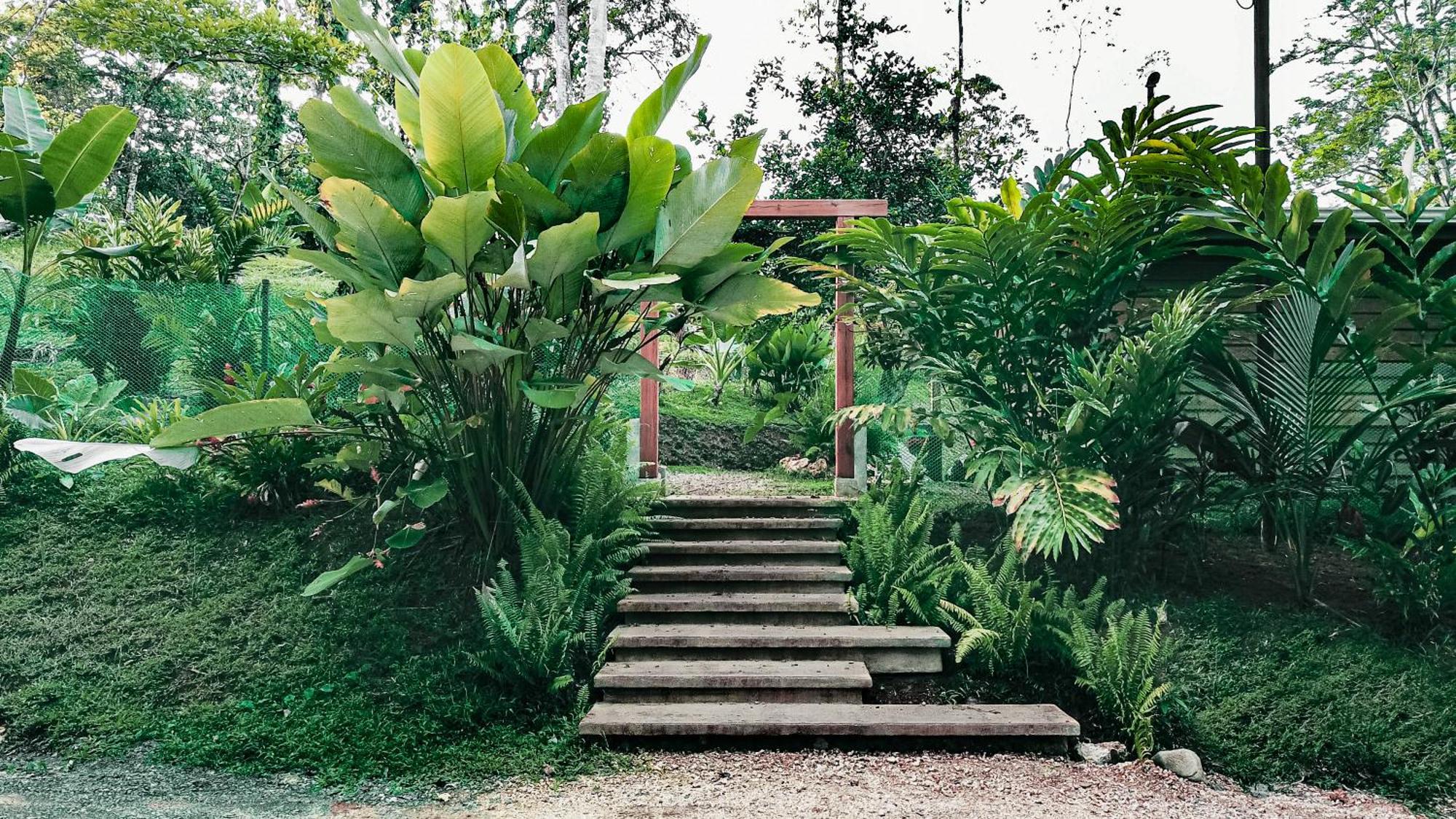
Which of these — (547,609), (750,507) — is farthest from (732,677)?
(750,507)

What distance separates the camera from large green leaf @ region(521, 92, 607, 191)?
13.8 feet

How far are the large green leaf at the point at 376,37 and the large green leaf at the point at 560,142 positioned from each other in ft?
2.78

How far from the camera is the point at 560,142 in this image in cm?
425

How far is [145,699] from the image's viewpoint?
3.95 metres

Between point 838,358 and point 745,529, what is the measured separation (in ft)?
5.58

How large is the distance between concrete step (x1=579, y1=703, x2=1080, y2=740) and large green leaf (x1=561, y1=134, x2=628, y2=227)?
2412 mm

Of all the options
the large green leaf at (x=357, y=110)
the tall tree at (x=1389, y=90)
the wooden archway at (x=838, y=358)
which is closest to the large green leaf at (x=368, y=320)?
the large green leaf at (x=357, y=110)

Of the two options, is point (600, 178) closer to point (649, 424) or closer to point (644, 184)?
point (644, 184)

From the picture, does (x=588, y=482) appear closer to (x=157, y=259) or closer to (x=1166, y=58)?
(x=157, y=259)

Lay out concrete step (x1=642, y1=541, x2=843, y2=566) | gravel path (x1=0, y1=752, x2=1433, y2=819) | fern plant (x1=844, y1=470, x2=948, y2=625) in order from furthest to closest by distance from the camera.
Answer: concrete step (x1=642, y1=541, x2=843, y2=566) < fern plant (x1=844, y1=470, x2=948, y2=625) < gravel path (x1=0, y1=752, x2=1433, y2=819)

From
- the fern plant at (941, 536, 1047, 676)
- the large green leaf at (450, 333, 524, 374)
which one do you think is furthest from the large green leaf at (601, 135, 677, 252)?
the fern plant at (941, 536, 1047, 676)

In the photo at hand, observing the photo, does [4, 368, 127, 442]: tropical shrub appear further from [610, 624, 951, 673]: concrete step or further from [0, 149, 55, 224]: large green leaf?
[610, 624, 951, 673]: concrete step

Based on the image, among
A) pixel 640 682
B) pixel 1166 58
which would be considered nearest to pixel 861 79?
pixel 1166 58

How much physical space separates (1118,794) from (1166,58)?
1602 cm
